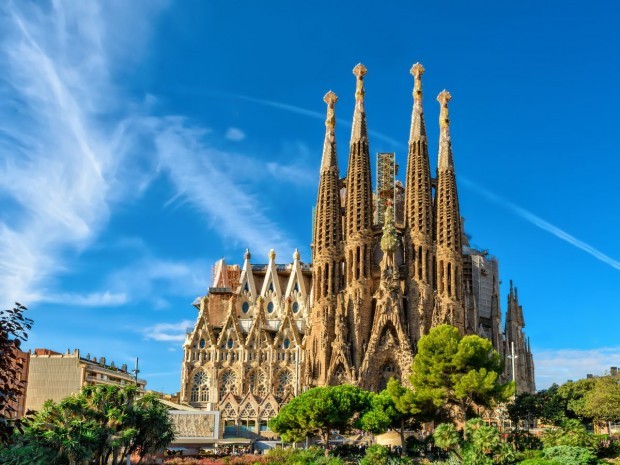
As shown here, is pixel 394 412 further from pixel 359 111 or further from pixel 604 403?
pixel 359 111

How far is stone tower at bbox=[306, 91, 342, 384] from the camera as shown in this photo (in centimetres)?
6156

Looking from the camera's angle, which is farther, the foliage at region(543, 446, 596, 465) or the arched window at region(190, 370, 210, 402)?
the arched window at region(190, 370, 210, 402)

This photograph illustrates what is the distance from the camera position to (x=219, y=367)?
66.9 m

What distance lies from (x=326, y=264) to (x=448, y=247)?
11.0 m

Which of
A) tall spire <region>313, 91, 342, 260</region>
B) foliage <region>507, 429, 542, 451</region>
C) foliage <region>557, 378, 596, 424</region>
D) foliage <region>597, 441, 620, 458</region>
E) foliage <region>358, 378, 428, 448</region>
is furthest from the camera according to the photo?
tall spire <region>313, 91, 342, 260</region>

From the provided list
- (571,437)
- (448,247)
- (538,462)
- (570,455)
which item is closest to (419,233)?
(448,247)

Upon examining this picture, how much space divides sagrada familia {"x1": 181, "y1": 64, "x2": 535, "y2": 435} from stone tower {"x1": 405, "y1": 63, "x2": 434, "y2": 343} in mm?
93

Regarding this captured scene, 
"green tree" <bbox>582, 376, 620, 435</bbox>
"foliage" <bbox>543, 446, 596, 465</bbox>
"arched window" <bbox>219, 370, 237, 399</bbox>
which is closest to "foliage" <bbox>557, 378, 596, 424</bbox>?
"green tree" <bbox>582, 376, 620, 435</bbox>

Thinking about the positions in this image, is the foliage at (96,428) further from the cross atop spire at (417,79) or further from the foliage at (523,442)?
the cross atop spire at (417,79)

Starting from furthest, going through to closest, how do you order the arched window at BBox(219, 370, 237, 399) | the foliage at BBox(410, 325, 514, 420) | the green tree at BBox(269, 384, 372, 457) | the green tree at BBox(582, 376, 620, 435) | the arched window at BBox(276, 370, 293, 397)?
the arched window at BBox(276, 370, 293, 397)
the arched window at BBox(219, 370, 237, 399)
the green tree at BBox(582, 376, 620, 435)
the foliage at BBox(410, 325, 514, 420)
the green tree at BBox(269, 384, 372, 457)

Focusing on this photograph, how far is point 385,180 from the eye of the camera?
73.9m

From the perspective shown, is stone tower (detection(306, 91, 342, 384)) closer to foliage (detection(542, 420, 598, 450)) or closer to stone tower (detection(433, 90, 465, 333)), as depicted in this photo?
stone tower (detection(433, 90, 465, 333))

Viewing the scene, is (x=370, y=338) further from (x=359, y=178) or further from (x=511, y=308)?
(x=511, y=308)

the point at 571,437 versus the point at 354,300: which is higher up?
the point at 354,300
